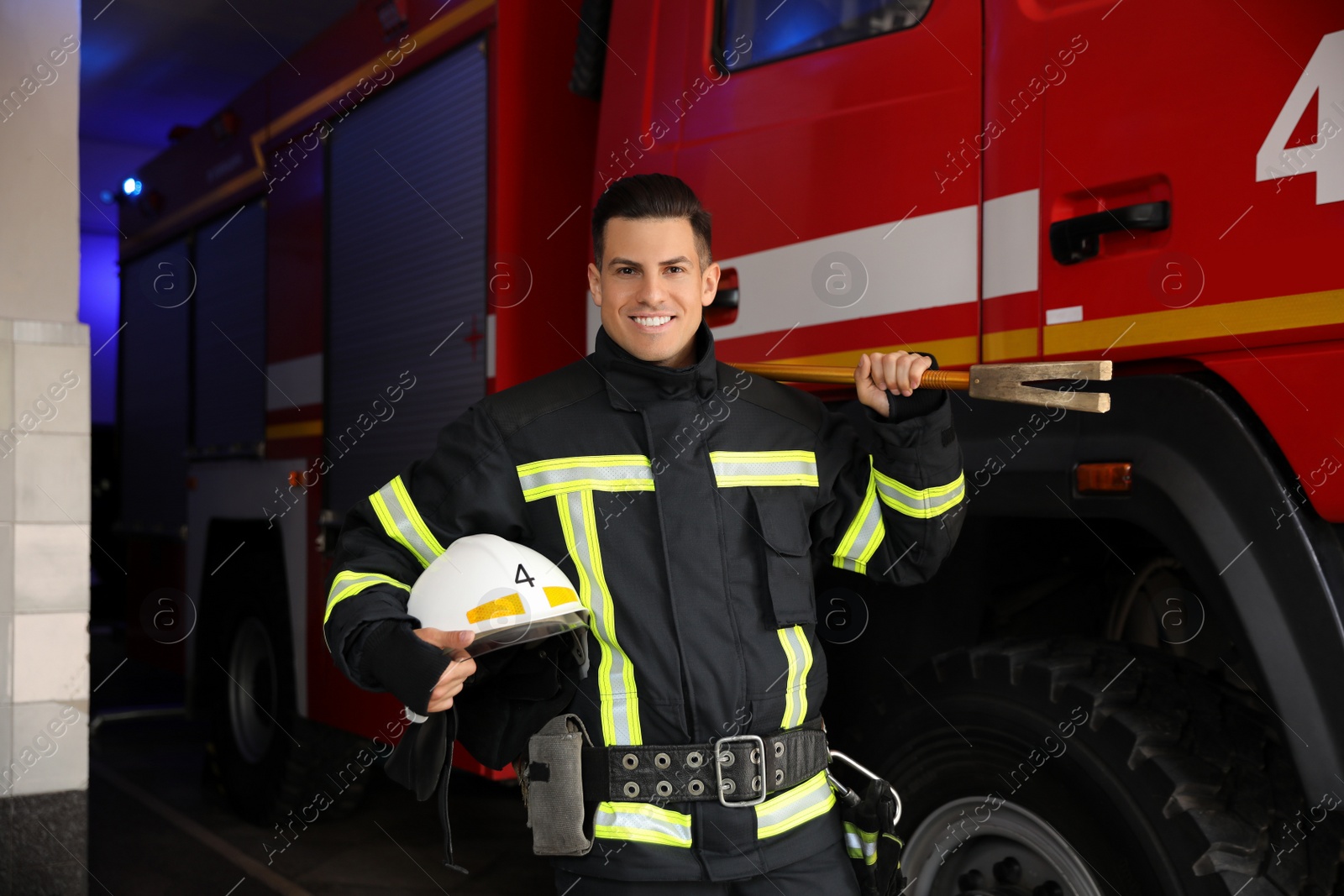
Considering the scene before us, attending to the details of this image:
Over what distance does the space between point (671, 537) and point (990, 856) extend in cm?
92

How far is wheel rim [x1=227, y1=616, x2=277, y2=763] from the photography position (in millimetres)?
4793

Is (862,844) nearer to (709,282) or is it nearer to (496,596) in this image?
(496,596)

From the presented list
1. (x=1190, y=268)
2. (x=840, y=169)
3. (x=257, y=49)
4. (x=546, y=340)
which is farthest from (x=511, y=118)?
(x=257, y=49)

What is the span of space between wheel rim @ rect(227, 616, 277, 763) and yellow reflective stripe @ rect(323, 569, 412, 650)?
3.06 meters

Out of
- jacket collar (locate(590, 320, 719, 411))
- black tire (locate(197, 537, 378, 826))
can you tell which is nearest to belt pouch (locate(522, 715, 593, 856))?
jacket collar (locate(590, 320, 719, 411))

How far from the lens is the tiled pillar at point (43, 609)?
11.0ft

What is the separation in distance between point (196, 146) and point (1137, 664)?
4768mm

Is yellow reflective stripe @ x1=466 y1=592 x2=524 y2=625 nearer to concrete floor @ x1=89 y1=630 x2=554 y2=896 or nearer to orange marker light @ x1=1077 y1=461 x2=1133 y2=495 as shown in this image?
orange marker light @ x1=1077 y1=461 x2=1133 y2=495

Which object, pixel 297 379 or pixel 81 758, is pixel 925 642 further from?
pixel 297 379

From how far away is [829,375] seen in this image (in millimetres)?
2037

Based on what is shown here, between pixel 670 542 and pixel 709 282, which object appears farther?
pixel 709 282

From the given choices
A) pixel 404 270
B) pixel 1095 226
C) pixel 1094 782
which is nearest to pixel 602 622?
pixel 1094 782

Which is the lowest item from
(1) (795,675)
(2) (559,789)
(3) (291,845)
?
(3) (291,845)

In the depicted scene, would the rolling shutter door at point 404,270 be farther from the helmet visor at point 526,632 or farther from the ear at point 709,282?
the helmet visor at point 526,632
